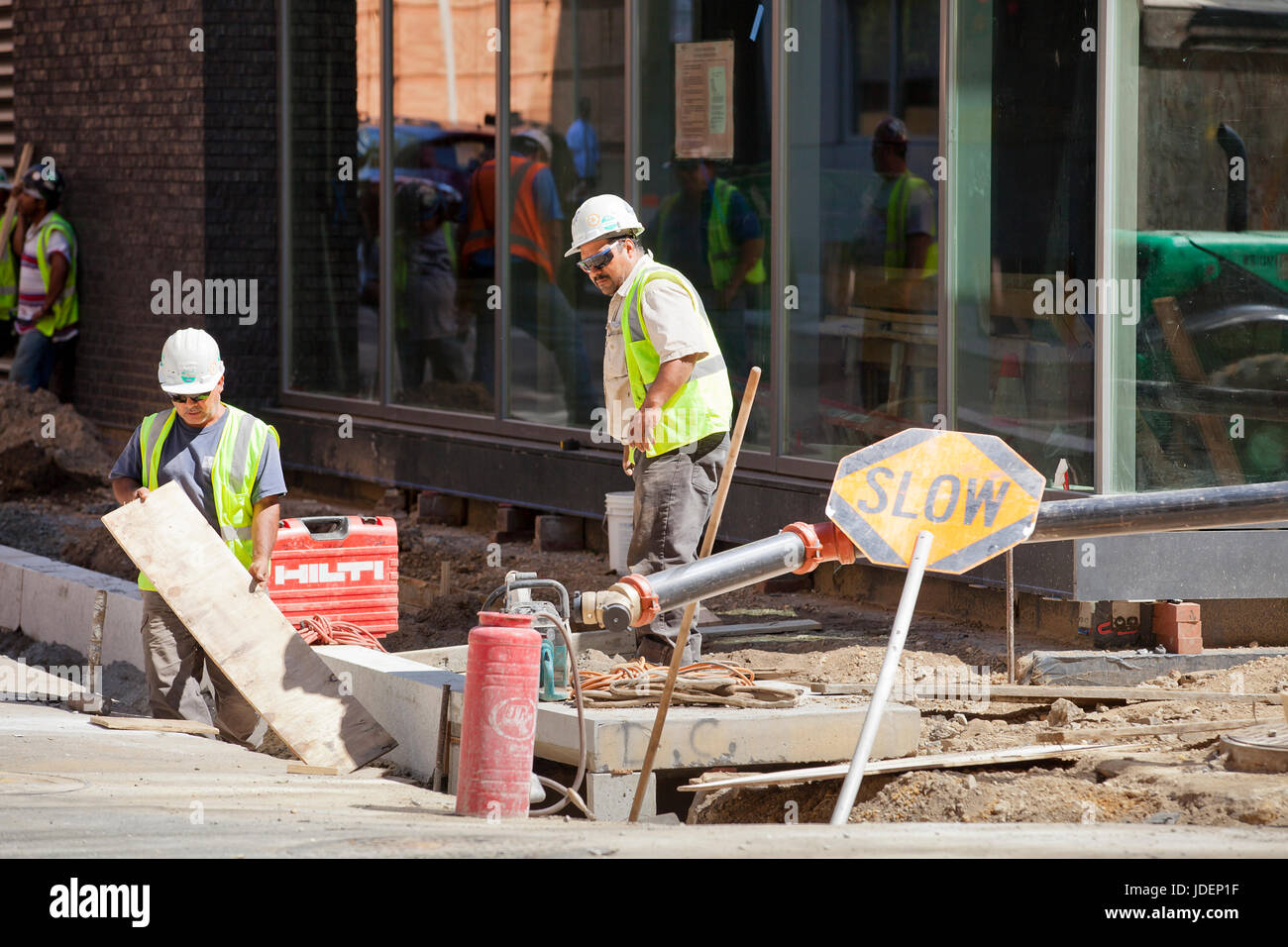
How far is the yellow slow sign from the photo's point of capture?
204 inches

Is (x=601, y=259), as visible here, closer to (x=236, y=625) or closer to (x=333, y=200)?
(x=236, y=625)

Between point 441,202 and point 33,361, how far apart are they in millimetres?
4845

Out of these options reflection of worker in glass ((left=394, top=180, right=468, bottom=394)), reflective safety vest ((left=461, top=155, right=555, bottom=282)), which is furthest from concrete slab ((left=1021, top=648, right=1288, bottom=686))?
reflection of worker in glass ((left=394, top=180, right=468, bottom=394))

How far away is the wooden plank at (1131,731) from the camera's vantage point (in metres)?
6.49

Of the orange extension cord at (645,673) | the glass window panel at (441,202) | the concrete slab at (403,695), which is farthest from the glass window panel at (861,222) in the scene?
the concrete slab at (403,695)

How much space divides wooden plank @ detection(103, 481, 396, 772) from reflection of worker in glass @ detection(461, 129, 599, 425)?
4.12m

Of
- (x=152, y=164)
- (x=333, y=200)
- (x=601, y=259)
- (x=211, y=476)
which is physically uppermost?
(x=152, y=164)

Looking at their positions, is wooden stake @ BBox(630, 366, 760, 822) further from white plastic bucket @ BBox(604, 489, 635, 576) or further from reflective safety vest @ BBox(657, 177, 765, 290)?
reflective safety vest @ BBox(657, 177, 765, 290)

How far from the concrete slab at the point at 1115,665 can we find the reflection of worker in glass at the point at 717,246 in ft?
10.2

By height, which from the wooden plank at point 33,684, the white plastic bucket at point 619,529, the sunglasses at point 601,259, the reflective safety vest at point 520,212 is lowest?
the wooden plank at point 33,684

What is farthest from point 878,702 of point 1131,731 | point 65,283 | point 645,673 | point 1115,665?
point 65,283

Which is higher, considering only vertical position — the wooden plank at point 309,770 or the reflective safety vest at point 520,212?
the reflective safety vest at point 520,212

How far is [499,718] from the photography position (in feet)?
18.2

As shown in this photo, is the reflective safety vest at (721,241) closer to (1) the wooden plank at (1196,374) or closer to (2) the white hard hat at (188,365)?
(1) the wooden plank at (1196,374)
